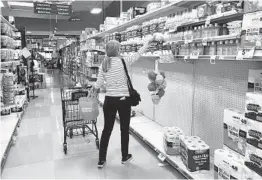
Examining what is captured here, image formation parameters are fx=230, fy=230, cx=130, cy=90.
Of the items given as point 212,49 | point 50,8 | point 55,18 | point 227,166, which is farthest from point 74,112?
point 55,18

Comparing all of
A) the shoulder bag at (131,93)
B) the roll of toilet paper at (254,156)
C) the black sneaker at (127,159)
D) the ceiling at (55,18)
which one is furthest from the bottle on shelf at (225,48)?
the ceiling at (55,18)

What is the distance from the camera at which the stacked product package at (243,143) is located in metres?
1.90

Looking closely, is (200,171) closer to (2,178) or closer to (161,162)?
(161,162)

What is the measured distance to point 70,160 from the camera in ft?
11.5

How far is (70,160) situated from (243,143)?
2.45 meters

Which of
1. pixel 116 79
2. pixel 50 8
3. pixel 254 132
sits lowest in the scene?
pixel 254 132

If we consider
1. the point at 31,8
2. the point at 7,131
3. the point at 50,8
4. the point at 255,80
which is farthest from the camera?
the point at 31,8

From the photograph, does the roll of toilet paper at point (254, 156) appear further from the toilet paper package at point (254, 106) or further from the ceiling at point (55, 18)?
the ceiling at point (55, 18)

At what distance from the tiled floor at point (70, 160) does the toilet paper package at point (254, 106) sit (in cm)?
141

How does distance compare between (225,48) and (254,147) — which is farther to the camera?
(225,48)

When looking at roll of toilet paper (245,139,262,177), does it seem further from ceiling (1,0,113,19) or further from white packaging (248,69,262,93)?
ceiling (1,0,113,19)

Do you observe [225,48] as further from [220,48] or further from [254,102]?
[254,102]

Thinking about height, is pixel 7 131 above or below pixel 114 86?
below

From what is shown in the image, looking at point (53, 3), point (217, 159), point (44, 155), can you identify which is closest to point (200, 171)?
point (217, 159)
